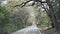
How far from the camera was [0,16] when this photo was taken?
24.3m

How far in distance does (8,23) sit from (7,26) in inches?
19.8

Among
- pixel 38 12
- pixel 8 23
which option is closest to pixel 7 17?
pixel 8 23

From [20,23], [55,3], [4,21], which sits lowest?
[20,23]

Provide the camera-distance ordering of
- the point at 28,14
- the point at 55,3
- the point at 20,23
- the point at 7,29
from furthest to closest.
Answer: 1. the point at 28,14
2. the point at 20,23
3. the point at 7,29
4. the point at 55,3

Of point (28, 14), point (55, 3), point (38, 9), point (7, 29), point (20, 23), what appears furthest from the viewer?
point (28, 14)

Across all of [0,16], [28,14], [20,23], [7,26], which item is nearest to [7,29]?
[7,26]

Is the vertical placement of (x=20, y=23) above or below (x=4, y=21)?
below

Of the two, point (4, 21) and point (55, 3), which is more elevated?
point (55, 3)

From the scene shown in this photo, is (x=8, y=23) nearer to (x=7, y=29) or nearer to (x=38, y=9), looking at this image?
(x=7, y=29)

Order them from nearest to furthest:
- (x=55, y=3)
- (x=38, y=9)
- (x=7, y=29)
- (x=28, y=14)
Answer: (x=55, y=3) < (x=7, y=29) < (x=38, y=9) < (x=28, y=14)

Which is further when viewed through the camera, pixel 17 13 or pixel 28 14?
pixel 28 14

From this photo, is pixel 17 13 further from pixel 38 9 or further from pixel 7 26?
pixel 7 26

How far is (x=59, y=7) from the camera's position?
24.3m

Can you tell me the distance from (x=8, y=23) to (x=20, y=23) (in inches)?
446
